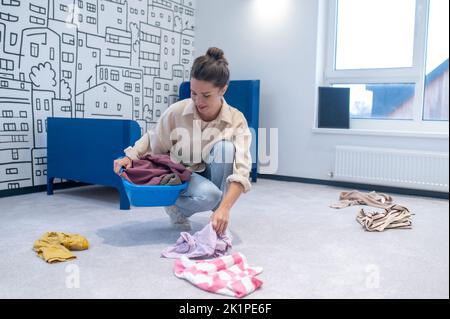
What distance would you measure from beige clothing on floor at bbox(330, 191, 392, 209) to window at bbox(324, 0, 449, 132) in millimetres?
762

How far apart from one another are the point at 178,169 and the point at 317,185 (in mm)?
2013

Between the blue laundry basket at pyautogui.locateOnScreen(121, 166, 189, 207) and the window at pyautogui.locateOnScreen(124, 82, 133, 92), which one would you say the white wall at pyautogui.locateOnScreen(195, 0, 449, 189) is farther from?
the blue laundry basket at pyautogui.locateOnScreen(121, 166, 189, 207)

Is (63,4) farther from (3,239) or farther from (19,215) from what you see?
(3,239)

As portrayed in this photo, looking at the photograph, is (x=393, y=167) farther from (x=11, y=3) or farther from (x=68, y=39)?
(x=11, y=3)

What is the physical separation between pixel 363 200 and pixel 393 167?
22.0 inches

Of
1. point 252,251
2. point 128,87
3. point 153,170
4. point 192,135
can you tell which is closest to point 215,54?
point 192,135

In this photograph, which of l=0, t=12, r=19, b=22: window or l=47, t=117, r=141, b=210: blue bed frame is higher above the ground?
l=0, t=12, r=19, b=22: window

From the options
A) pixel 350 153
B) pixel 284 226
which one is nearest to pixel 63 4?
pixel 284 226

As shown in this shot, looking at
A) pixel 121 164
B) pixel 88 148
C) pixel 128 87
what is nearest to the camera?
pixel 121 164

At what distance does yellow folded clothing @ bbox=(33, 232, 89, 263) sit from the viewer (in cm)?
151

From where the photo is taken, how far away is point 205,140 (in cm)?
180

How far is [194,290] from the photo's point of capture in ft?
4.15

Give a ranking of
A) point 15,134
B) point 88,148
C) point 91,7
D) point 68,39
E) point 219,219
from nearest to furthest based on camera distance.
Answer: point 219,219 < point 88,148 < point 15,134 < point 68,39 < point 91,7

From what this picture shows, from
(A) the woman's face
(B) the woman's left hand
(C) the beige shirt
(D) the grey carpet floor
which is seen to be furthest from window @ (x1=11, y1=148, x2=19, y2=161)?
(B) the woman's left hand
